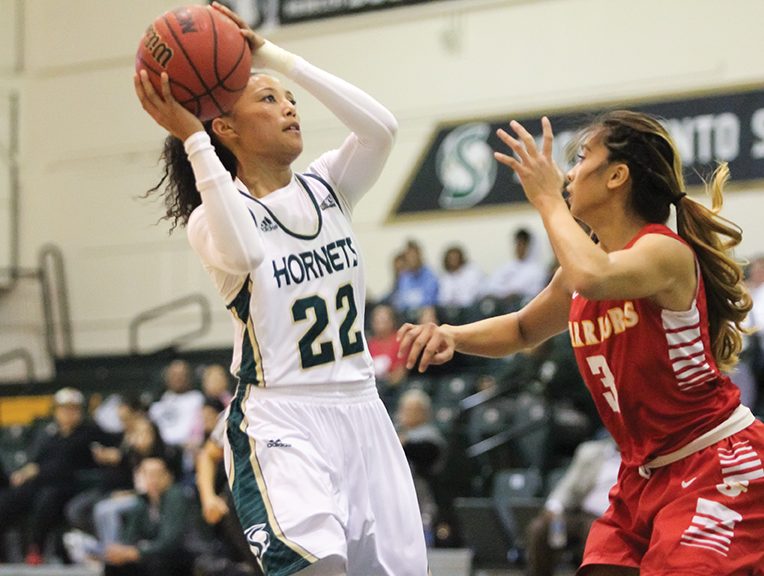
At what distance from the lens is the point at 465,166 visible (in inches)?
540

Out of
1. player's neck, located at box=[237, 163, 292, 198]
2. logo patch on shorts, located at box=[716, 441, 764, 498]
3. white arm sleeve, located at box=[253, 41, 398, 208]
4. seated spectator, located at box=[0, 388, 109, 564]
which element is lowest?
seated spectator, located at box=[0, 388, 109, 564]

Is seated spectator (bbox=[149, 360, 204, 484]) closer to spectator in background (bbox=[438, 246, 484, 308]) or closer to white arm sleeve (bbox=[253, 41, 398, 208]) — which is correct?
spectator in background (bbox=[438, 246, 484, 308])

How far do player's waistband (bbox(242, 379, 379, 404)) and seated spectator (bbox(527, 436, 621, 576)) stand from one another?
14.1ft

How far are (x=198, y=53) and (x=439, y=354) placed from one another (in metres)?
1.21

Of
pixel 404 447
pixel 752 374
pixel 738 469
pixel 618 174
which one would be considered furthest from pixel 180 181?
pixel 752 374

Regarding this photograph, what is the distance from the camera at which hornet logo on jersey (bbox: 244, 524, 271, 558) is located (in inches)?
147

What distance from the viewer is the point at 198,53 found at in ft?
12.7

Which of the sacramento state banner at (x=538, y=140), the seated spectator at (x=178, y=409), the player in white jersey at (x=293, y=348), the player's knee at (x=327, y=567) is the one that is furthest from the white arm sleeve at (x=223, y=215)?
the sacramento state banner at (x=538, y=140)

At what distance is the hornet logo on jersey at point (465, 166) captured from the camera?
13578 mm

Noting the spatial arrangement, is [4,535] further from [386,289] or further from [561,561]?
[561,561]

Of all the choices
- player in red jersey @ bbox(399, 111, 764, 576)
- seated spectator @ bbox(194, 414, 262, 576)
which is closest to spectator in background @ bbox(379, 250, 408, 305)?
seated spectator @ bbox(194, 414, 262, 576)

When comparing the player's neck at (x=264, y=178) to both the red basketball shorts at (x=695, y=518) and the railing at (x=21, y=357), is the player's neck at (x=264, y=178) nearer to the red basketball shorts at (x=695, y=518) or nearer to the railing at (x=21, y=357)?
the red basketball shorts at (x=695, y=518)

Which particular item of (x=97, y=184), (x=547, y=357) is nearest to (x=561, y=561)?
(x=547, y=357)

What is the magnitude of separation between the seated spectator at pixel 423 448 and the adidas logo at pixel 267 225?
5.27 meters
